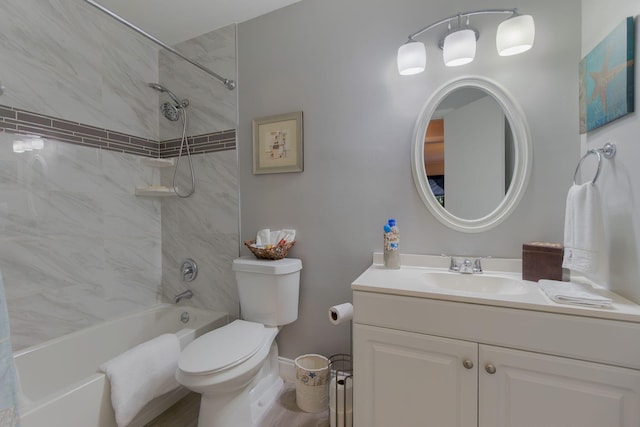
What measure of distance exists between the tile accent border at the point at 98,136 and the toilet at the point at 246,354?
36.9 inches

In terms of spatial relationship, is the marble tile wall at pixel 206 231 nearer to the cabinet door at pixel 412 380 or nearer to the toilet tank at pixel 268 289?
the toilet tank at pixel 268 289

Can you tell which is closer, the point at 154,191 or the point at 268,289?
the point at 268,289

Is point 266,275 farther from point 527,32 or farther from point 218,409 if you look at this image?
point 527,32

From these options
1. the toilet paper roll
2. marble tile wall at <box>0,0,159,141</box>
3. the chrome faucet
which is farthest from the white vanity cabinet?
marble tile wall at <box>0,0,159,141</box>

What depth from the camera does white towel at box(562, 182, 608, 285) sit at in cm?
101

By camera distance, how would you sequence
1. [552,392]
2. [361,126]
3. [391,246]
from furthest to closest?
[361,126]
[391,246]
[552,392]

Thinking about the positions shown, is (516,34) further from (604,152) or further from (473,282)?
(473,282)

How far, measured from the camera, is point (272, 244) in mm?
1723

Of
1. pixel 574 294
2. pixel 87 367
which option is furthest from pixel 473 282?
pixel 87 367

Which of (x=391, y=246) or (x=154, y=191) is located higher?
(x=154, y=191)

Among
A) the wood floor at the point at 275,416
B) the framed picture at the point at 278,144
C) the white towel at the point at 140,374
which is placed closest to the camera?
the white towel at the point at 140,374

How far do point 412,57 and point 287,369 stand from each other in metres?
1.96

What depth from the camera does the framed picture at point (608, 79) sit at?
3.07 feet

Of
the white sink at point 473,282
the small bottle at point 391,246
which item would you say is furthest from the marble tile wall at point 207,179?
the white sink at point 473,282
